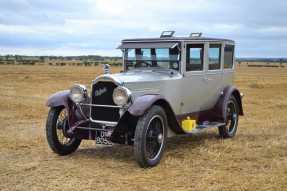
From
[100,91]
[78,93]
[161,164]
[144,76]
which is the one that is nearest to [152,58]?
[144,76]

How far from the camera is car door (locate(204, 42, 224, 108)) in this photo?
9.88 metres

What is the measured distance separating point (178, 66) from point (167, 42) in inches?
19.9

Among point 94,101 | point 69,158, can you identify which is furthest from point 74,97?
point 69,158

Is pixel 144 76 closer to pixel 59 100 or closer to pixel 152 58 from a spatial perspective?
pixel 152 58

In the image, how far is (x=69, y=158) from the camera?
27.4ft

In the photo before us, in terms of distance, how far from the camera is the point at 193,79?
9.30m

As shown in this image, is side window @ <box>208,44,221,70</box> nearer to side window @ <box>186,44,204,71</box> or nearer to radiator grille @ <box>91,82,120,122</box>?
side window @ <box>186,44,204,71</box>

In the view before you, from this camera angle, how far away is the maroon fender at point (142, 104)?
7355mm

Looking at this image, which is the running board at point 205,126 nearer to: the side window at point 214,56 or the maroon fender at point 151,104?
the maroon fender at point 151,104

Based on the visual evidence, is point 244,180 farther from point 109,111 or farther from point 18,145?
point 18,145

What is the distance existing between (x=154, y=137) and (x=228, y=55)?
3892 millimetres

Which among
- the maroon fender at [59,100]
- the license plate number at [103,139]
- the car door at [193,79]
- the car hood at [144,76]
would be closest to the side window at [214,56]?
the car door at [193,79]

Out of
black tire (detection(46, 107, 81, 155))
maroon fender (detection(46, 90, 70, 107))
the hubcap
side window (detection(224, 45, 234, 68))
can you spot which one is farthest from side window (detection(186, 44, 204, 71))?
black tire (detection(46, 107, 81, 155))

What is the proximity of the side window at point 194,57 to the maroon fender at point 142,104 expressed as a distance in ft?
5.45
